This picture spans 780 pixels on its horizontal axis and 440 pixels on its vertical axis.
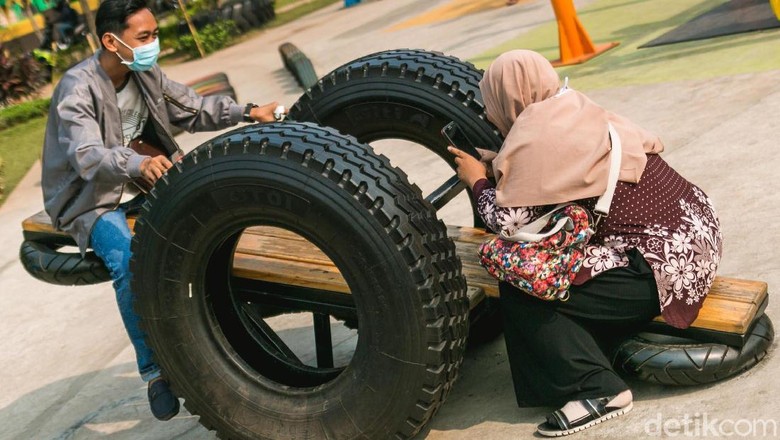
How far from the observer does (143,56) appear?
158 inches

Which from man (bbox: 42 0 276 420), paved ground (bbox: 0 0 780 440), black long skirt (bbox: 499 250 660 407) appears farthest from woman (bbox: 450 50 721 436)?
man (bbox: 42 0 276 420)

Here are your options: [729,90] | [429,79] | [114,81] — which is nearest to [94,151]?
[114,81]

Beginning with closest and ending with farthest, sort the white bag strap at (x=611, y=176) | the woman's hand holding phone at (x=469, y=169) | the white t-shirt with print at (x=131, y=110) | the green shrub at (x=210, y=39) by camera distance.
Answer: the white bag strap at (x=611, y=176) → the woman's hand holding phone at (x=469, y=169) → the white t-shirt with print at (x=131, y=110) → the green shrub at (x=210, y=39)

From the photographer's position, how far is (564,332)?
3287mm

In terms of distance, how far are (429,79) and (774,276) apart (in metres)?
1.64

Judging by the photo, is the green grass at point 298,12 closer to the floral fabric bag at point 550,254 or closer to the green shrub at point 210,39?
the green shrub at point 210,39

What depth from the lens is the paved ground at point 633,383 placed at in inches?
130

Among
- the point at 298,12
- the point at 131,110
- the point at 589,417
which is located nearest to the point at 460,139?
the point at 589,417

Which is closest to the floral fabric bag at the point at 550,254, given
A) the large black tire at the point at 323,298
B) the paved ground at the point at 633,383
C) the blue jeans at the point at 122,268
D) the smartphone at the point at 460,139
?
the large black tire at the point at 323,298

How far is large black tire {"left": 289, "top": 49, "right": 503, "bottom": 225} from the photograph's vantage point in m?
4.00

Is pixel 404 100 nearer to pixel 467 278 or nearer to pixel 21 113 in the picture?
pixel 467 278

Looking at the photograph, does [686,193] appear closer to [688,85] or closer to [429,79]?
[429,79]

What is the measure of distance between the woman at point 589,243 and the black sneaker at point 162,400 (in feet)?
4.43

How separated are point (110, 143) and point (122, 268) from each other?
552 mm
